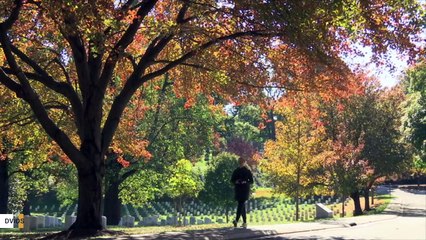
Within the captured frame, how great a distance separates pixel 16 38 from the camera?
1421 centimetres

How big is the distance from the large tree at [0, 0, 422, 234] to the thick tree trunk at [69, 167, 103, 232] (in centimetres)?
2

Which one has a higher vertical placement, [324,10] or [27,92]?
[324,10]

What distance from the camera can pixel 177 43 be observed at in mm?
16531

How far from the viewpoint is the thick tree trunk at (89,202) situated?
11031 millimetres

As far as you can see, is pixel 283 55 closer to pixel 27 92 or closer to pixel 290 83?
pixel 290 83

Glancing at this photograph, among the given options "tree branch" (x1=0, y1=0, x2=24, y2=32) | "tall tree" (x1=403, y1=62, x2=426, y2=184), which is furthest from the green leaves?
"tree branch" (x1=0, y1=0, x2=24, y2=32)

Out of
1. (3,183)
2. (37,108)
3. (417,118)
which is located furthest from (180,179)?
(37,108)

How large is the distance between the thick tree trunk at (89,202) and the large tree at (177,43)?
23mm

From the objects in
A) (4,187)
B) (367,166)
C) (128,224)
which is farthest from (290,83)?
(4,187)

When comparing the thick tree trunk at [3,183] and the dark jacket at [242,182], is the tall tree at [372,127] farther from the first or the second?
the thick tree trunk at [3,183]

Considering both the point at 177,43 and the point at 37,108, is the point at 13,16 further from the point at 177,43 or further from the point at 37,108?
the point at 177,43

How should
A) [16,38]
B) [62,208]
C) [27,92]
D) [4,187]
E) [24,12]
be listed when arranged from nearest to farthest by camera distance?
[27,92] → [24,12] → [16,38] → [4,187] → [62,208]

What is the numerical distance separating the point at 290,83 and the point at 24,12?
7721 mm

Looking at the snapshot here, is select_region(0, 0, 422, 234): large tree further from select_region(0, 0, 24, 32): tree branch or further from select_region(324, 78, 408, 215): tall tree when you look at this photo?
select_region(324, 78, 408, 215): tall tree
